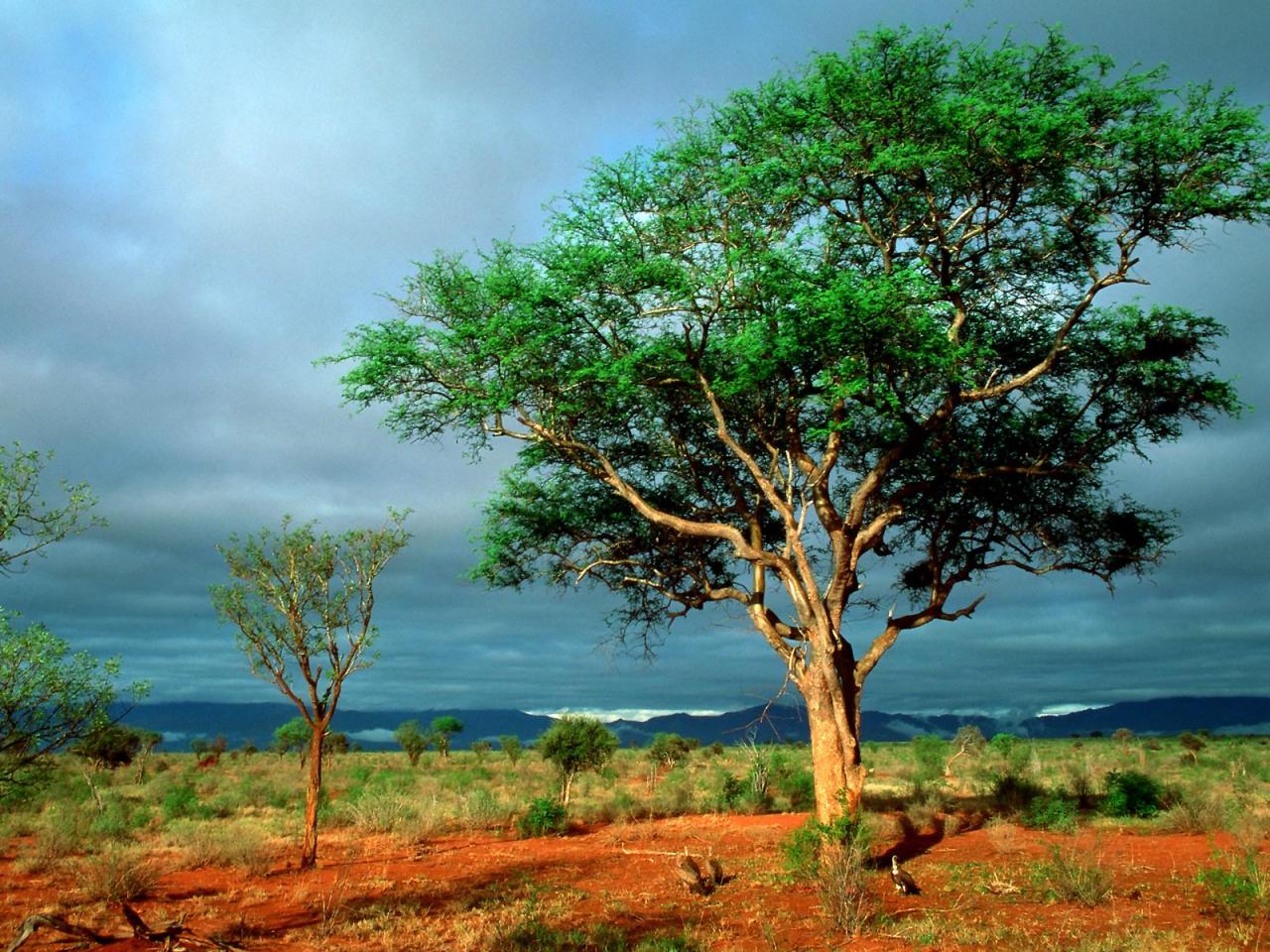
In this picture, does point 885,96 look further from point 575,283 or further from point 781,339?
point 575,283

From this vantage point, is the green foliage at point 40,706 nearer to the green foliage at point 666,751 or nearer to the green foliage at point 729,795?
the green foliage at point 729,795

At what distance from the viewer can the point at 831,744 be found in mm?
16297

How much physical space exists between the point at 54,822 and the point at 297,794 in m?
12.0

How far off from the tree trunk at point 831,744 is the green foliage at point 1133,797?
10169mm

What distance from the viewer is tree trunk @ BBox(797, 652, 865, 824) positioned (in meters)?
15.9

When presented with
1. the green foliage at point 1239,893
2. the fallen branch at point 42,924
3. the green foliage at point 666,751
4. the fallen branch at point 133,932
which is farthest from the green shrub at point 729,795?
the fallen branch at point 42,924

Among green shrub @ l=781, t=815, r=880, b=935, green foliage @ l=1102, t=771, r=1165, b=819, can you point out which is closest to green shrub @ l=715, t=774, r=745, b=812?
green foliage @ l=1102, t=771, r=1165, b=819

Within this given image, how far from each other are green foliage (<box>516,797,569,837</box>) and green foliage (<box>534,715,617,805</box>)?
866 centimetres

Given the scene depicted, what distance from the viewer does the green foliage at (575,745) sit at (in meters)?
32.2

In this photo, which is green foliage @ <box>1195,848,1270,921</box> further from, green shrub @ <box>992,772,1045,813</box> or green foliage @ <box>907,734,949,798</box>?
green foliage @ <box>907,734,949,798</box>

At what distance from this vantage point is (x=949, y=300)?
16.7 meters

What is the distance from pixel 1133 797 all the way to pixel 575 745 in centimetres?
1719

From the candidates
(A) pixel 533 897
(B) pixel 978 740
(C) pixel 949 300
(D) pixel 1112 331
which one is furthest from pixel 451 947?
(B) pixel 978 740

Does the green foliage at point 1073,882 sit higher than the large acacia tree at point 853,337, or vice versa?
the large acacia tree at point 853,337
